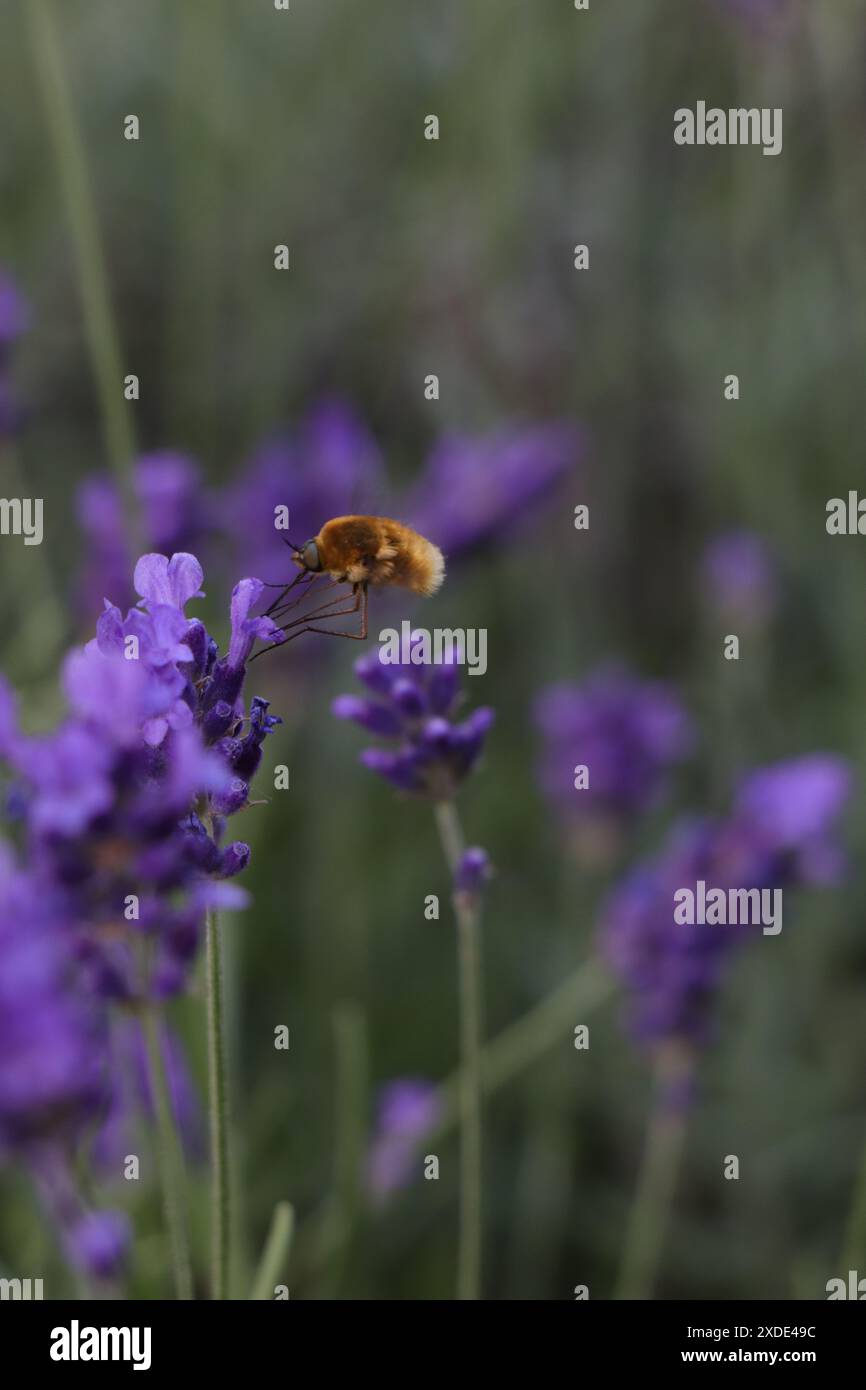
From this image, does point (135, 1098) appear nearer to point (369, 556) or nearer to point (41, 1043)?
point (369, 556)

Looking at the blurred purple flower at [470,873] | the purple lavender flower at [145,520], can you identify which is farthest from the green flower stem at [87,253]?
the blurred purple flower at [470,873]

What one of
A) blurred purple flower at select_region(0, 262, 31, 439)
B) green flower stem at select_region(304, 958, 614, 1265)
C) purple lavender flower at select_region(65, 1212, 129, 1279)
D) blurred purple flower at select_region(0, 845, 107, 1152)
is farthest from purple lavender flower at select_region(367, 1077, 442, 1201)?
blurred purple flower at select_region(0, 845, 107, 1152)

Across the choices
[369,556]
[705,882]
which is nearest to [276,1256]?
[369,556]

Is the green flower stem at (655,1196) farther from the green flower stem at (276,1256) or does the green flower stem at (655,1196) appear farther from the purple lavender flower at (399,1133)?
the green flower stem at (276,1256)

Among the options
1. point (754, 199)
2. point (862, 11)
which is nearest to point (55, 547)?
point (754, 199)

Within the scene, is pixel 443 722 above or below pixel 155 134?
below
